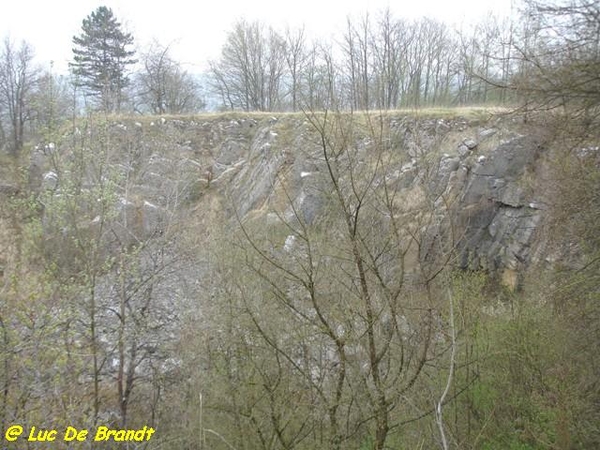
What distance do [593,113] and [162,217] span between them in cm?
975

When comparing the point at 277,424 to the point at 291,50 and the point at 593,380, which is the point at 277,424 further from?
the point at 291,50

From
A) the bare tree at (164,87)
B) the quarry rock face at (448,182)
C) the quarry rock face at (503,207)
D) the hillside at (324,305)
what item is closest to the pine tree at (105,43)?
the bare tree at (164,87)

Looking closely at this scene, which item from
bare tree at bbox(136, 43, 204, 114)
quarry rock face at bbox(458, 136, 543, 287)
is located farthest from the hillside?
bare tree at bbox(136, 43, 204, 114)

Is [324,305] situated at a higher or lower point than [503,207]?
higher

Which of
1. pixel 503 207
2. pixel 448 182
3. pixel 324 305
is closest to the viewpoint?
pixel 324 305

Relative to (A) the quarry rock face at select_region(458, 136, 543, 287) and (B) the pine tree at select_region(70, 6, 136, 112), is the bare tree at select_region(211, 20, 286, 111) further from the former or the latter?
(A) the quarry rock face at select_region(458, 136, 543, 287)

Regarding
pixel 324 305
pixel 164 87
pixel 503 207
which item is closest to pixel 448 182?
pixel 503 207

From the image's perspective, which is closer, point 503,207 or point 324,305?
point 324,305

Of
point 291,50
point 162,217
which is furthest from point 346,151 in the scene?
point 291,50

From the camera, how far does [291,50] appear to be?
29.6m

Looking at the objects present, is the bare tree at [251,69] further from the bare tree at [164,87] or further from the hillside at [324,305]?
the hillside at [324,305]

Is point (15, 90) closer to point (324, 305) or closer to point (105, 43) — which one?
point (105, 43)

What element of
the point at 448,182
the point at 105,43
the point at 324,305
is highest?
the point at 105,43

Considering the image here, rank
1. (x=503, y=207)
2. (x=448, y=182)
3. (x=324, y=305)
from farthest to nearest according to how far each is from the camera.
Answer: (x=448, y=182) < (x=503, y=207) < (x=324, y=305)
